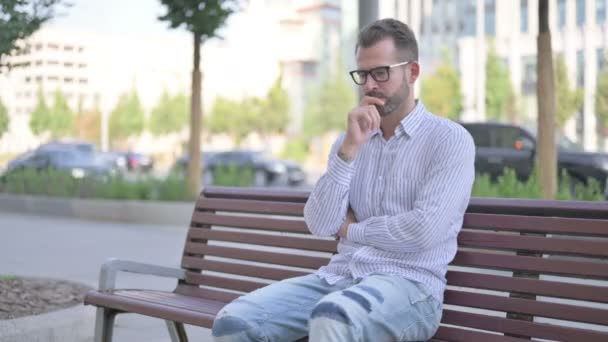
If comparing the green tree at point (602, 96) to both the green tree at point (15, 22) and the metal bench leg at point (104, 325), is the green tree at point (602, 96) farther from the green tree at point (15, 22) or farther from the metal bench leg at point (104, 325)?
the metal bench leg at point (104, 325)

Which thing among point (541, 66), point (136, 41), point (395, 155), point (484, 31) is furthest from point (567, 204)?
point (136, 41)

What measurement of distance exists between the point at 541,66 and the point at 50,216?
9922 mm

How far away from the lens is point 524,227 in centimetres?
330

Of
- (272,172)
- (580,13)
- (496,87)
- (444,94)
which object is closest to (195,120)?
(272,172)

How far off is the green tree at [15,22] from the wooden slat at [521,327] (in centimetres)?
410

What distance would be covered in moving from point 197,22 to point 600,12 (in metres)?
48.2

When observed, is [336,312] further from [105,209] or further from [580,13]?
[580,13]

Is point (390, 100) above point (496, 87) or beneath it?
beneath

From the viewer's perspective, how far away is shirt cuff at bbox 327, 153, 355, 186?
3.30m

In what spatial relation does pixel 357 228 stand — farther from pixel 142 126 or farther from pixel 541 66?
pixel 142 126

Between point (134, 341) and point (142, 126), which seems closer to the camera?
point (134, 341)

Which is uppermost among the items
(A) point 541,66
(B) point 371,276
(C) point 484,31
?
(C) point 484,31

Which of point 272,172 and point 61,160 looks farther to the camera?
point 272,172

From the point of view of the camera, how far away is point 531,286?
320cm
